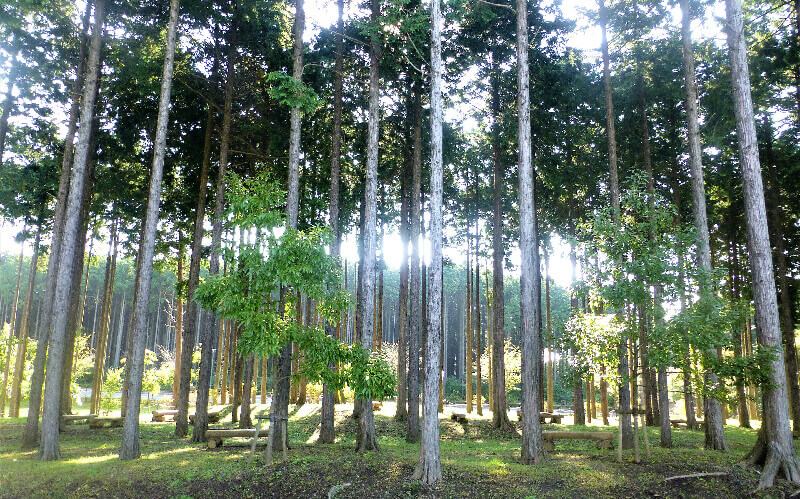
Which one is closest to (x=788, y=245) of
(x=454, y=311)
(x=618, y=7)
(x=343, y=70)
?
(x=618, y=7)

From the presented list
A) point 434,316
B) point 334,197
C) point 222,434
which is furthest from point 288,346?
point 334,197

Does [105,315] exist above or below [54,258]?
below

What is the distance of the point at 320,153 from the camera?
1745 centimetres

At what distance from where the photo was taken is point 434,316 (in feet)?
30.7

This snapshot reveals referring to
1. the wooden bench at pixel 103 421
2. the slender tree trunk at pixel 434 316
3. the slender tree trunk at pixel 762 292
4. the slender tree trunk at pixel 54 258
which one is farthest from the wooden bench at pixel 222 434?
the slender tree trunk at pixel 762 292

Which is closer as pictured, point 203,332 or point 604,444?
→ point 604,444

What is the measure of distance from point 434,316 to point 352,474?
3.61 metres

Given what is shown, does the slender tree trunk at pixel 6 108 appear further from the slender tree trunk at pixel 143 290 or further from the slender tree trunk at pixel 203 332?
the slender tree trunk at pixel 143 290

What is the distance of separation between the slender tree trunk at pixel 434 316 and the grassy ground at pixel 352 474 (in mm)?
428

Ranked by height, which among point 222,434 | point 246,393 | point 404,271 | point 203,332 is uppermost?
point 404,271

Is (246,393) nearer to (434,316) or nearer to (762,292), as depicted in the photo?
(434,316)

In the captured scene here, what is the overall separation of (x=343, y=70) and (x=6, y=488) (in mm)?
13441

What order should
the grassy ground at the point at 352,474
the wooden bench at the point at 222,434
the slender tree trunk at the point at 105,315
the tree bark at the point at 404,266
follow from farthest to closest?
the slender tree trunk at the point at 105,315
the tree bark at the point at 404,266
the wooden bench at the point at 222,434
the grassy ground at the point at 352,474

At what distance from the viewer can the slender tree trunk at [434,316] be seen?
8891 millimetres
